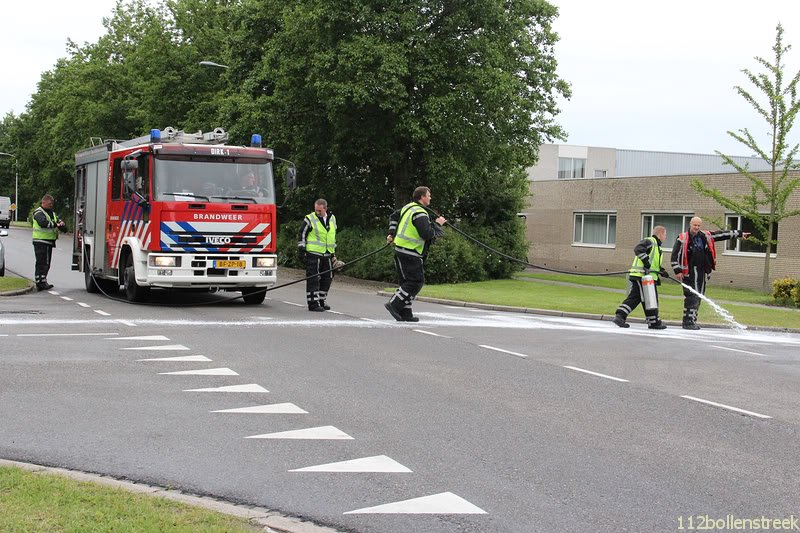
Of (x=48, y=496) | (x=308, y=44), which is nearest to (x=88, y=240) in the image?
(x=308, y=44)

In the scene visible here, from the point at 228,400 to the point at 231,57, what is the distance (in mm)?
27911

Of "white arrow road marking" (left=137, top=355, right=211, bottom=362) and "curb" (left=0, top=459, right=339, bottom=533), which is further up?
"white arrow road marking" (left=137, top=355, right=211, bottom=362)

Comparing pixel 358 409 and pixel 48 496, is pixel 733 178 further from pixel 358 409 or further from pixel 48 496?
pixel 48 496

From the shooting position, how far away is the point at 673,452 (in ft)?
21.9

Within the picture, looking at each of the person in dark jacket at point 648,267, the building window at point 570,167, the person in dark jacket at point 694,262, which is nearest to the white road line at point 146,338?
the person in dark jacket at point 648,267

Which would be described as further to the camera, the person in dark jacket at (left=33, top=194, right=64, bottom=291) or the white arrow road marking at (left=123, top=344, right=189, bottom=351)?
the person in dark jacket at (left=33, top=194, right=64, bottom=291)

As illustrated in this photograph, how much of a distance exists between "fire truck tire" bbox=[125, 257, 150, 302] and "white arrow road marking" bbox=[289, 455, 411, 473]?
11517 mm

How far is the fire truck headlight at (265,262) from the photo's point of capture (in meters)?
16.9

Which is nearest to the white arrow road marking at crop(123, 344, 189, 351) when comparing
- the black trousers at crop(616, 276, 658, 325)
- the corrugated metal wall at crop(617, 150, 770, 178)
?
the black trousers at crop(616, 276, 658, 325)

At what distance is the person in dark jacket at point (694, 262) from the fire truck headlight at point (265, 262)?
7351 millimetres

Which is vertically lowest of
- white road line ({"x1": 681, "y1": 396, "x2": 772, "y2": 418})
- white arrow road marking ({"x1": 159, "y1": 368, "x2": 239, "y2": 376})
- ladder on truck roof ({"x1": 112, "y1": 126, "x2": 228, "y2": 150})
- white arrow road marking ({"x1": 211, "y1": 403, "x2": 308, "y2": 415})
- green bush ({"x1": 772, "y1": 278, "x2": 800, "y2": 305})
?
white arrow road marking ({"x1": 211, "y1": 403, "x2": 308, "y2": 415})

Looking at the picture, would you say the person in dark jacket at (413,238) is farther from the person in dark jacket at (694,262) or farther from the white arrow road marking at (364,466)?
the white arrow road marking at (364,466)

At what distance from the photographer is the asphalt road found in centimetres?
547

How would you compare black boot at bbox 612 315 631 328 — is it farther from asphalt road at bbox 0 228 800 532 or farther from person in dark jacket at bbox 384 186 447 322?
person in dark jacket at bbox 384 186 447 322
